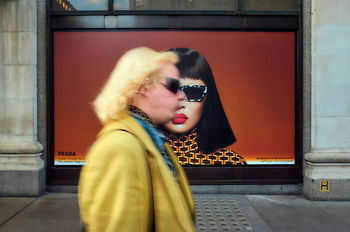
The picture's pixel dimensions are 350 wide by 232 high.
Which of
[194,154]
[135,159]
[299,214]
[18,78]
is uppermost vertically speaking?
[18,78]

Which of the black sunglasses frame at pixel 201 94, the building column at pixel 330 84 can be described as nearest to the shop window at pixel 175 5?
the black sunglasses frame at pixel 201 94

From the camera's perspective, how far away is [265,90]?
6.96 meters

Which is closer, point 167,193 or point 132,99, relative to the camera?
point 167,193

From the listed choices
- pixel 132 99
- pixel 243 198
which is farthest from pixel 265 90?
pixel 132 99

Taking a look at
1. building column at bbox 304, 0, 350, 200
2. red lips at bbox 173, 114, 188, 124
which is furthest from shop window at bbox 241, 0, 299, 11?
red lips at bbox 173, 114, 188, 124

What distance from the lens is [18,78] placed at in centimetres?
668

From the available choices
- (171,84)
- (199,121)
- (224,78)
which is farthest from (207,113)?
(171,84)

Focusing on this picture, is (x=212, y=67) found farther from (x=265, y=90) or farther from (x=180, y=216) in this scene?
(x=180, y=216)

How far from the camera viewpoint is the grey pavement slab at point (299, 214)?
5.13 m

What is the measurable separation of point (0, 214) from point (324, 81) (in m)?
6.14

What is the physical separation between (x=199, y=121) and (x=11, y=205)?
12.3 feet

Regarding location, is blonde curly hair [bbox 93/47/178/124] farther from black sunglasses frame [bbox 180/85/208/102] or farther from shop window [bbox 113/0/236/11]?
shop window [bbox 113/0/236/11]

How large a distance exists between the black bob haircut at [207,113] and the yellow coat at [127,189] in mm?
5391

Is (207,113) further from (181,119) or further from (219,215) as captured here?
(219,215)
